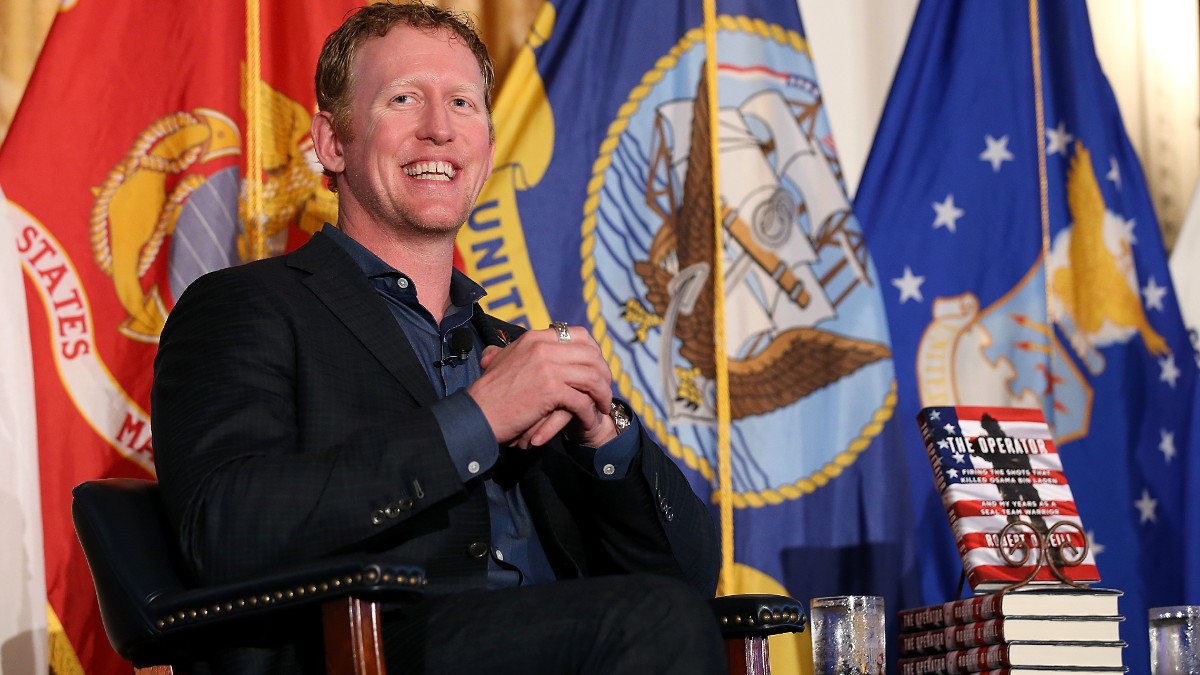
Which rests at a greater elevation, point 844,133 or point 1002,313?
point 844,133

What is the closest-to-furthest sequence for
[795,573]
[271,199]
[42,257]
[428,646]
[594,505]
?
[428,646] → [594,505] → [42,257] → [271,199] → [795,573]

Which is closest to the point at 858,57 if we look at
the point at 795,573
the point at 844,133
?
the point at 844,133

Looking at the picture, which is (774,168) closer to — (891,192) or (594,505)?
(891,192)

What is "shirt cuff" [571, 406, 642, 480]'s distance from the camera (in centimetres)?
190

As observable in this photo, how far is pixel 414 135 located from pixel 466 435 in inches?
26.5

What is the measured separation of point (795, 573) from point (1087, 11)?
1685 mm

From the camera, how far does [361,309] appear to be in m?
1.93

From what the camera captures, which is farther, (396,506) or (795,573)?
(795,573)

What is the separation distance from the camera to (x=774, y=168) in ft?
10.7

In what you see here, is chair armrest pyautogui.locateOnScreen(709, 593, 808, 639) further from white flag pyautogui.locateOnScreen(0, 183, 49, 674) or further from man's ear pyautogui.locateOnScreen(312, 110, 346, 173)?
white flag pyautogui.locateOnScreen(0, 183, 49, 674)

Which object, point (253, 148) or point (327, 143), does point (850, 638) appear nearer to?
point (327, 143)

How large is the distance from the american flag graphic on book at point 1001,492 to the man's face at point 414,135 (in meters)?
1.17

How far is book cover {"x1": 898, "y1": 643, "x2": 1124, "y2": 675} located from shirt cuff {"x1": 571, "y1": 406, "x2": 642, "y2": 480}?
0.97m

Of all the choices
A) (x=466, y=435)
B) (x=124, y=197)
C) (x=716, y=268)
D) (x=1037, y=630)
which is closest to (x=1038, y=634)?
(x=1037, y=630)
